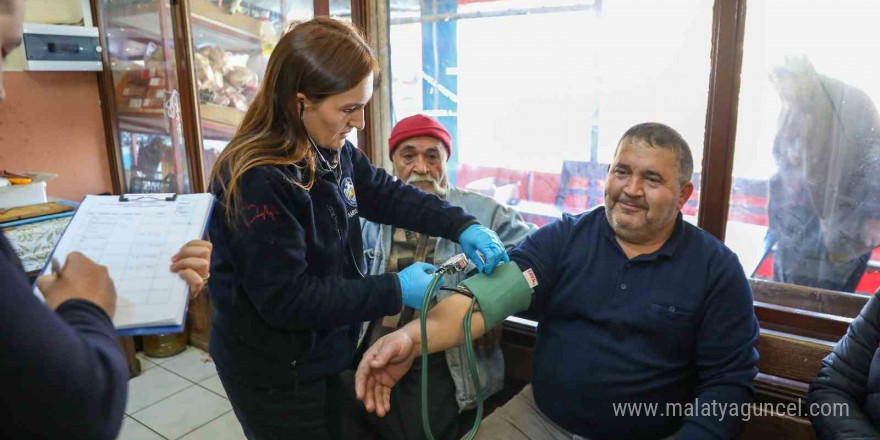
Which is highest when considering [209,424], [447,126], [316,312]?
[447,126]

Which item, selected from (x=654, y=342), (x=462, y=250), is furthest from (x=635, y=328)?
(x=462, y=250)

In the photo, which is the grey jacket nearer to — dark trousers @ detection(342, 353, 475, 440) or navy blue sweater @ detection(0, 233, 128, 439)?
Answer: dark trousers @ detection(342, 353, 475, 440)

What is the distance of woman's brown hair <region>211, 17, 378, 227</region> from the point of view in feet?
3.83

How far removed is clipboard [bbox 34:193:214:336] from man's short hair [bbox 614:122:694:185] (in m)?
1.05

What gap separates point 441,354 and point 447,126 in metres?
0.99

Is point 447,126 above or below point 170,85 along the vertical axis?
below

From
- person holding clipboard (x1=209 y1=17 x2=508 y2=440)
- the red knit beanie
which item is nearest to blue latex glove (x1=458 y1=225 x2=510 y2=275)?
person holding clipboard (x1=209 y1=17 x2=508 y2=440)

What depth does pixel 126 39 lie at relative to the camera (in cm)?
292

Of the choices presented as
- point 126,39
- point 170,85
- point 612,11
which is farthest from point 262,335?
point 126,39

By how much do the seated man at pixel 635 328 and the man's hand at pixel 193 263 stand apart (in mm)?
416

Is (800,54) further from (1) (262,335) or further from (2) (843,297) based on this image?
(1) (262,335)

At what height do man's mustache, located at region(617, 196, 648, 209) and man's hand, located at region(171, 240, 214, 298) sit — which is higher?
man's mustache, located at region(617, 196, 648, 209)

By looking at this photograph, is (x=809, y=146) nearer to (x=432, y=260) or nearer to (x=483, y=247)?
(x=483, y=247)

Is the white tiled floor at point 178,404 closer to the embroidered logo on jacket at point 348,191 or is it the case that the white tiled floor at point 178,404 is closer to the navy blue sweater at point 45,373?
the embroidered logo on jacket at point 348,191
